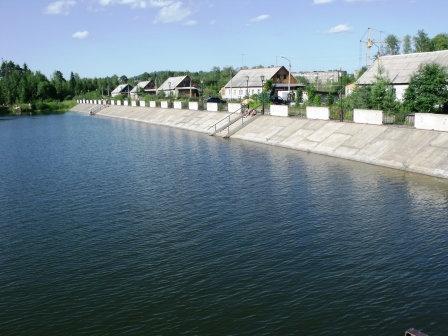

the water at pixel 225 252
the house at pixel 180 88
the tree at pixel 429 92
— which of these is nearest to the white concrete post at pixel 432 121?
the water at pixel 225 252

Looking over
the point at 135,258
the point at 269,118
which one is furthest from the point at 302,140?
the point at 135,258

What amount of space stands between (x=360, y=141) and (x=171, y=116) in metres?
61.3

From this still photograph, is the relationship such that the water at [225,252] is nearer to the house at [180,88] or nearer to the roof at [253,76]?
the roof at [253,76]

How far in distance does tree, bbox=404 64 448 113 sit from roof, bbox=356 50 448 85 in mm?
14470

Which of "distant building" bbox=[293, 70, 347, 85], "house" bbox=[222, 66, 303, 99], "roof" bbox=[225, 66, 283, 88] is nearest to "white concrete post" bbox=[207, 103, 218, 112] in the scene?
"house" bbox=[222, 66, 303, 99]

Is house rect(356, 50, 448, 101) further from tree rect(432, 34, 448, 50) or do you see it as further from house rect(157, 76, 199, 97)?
house rect(157, 76, 199, 97)

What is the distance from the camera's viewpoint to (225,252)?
80.1 feet

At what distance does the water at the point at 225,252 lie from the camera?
59.4 ft

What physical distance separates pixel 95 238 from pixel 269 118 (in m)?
50.3

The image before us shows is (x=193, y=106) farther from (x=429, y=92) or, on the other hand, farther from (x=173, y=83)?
(x=173, y=83)

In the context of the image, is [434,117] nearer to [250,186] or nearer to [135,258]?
[250,186]

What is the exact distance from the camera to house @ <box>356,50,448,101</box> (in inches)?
2928

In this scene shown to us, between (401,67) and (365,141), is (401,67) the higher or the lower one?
the higher one

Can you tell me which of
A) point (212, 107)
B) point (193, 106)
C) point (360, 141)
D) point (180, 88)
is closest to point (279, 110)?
point (360, 141)
